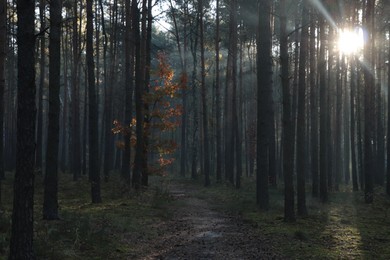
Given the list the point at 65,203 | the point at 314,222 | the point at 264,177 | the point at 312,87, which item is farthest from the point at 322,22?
the point at 65,203

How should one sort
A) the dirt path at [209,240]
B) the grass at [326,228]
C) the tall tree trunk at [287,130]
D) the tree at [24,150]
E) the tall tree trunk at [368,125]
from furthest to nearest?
the tall tree trunk at [368,125] < the tall tree trunk at [287,130] < the grass at [326,228] < the dirt path at [209,240] < the tree at [24,150]

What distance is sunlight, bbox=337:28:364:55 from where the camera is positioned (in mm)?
24562

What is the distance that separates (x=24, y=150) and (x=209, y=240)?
5.21 meters

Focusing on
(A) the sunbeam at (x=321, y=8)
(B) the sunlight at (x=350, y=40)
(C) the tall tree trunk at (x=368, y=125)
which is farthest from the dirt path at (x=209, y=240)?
(B) the sunlight at (x=350, y=40)

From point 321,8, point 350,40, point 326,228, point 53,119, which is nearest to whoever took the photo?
point 53,119

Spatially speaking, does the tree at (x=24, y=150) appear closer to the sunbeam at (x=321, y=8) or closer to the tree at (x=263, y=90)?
the tree at (x=263, y=90)

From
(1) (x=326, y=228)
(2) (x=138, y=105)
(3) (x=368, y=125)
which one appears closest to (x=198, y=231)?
(1) (x=326, y=228)

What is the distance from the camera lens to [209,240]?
9672mm

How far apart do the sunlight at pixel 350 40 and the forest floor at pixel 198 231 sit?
11505 millimetres

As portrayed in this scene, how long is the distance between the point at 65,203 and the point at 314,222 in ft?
28.4

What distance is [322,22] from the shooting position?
16312 millimetres

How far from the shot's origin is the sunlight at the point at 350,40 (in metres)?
24.6

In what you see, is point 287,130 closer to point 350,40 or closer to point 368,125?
point 368,125

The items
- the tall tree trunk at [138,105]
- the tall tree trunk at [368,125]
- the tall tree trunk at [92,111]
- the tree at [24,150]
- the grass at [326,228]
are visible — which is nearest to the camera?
the tree at [24,150]
